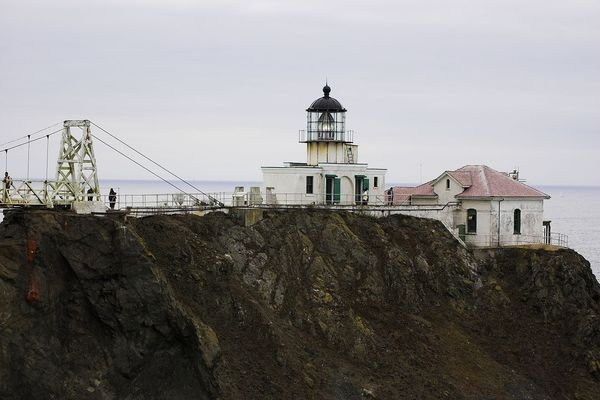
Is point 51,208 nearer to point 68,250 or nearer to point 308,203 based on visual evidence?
point 68,250

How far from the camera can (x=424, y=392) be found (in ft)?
158

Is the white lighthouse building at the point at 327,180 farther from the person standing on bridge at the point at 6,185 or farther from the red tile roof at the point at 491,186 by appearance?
the person standing on bridge at the point at 6,185

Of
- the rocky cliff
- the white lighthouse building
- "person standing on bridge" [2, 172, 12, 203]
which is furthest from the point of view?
the white lighthouse building

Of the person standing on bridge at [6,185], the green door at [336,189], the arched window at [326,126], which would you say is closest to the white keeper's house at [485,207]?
the green door at [336,189]

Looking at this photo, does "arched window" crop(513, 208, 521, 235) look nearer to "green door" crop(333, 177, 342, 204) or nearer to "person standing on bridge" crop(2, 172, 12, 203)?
"green door" crop(333, 177, 342, 204)

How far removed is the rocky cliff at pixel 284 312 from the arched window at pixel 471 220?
3336 millimetres

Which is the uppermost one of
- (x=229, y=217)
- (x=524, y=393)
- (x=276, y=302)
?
(x=229, y=217)

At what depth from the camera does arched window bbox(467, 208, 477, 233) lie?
204ft

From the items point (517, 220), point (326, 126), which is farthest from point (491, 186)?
point (326, 126)

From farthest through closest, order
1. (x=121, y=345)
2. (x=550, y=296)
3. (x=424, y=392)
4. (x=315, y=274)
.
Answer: (x=550, y=296) → (x=315, y=274) → (x=424, y=392) → (x=121, y=345)

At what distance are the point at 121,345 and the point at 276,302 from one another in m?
8.39

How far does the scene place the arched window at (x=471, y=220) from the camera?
204 feet

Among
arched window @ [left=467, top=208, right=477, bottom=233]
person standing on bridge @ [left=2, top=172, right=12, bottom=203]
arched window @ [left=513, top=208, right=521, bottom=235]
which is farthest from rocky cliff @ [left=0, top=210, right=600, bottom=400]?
arched window @ [left=513, top=208, right=521, bottom=235]

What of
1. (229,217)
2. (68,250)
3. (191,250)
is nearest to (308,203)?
(229,217)
